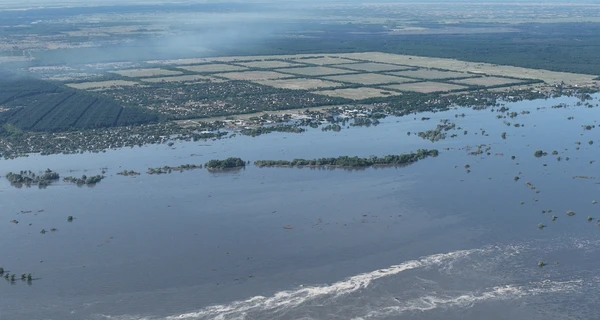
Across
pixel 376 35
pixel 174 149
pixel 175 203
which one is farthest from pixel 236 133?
pixel 376 35

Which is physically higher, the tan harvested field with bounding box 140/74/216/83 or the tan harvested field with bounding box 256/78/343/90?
the tan harvested field with bounding box 140/74/216/83

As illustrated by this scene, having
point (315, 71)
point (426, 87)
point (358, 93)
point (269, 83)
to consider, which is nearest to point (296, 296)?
point (358, 93)

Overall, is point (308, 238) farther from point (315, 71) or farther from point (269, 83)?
point (315, 71)

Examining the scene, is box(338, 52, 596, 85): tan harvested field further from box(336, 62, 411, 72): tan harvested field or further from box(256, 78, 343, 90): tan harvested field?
box(256, 78, 343, 90): tan harvested field

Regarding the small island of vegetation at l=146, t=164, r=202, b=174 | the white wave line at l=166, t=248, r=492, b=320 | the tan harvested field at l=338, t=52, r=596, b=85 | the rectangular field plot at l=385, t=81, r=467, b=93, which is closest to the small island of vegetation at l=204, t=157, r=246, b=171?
the small island of vegetation at l=146, t=164, r=202, b=174

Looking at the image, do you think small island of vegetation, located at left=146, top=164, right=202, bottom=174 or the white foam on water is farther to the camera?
small island of vegetation, located at left=146, top=164, right=202, bottom=174

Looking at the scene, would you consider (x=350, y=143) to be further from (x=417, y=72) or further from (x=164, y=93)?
(x=417, y=72)

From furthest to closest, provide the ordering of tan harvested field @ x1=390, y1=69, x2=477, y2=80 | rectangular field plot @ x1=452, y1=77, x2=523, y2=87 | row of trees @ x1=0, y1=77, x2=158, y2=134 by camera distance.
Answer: tan harvested field @ x1=390, y1=69, x2=477, y2=80, rectangular field plot @ x1=452, y1=77, x2=523, y2=87, row of trees @ x1=0, y1=77, x2=158, y2=134
